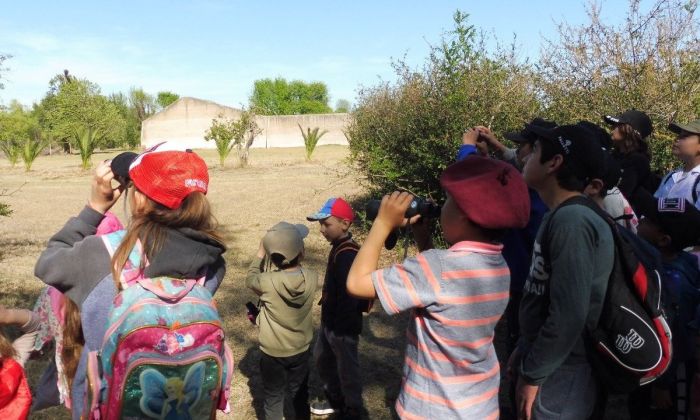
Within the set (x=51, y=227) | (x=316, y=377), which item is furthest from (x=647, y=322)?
(x=51, y=227)

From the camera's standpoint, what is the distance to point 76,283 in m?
1.83

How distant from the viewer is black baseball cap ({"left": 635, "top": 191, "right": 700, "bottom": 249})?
2.68m

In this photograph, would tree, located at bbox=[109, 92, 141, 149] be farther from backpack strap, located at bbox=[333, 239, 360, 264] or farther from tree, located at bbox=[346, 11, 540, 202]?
backpack strap, located at bbox=[333, 239, 360, 264]

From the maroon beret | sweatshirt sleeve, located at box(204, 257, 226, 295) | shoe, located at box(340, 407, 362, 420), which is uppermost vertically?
the maroon beret

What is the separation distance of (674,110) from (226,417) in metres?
5.29

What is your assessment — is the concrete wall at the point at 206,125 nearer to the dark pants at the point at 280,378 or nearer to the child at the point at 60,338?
the dark pants at the point at 280,378

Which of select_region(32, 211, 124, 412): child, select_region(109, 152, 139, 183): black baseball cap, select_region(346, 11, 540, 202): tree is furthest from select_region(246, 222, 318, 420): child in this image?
select_region(346, 11, 540, 202): tree

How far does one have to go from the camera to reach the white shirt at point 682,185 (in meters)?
3.63

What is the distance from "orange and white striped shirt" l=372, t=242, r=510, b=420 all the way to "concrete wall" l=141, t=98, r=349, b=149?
45564 mm

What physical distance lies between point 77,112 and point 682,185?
152 ft

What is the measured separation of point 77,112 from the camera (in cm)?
4281

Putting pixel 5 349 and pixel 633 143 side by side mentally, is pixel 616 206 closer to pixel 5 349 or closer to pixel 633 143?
pixel 633 143

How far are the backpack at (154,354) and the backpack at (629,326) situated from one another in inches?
54.0

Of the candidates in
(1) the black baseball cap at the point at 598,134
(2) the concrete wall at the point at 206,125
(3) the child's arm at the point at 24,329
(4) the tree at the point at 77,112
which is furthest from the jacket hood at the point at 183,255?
(2) the concrete wall at the point at 206,125
